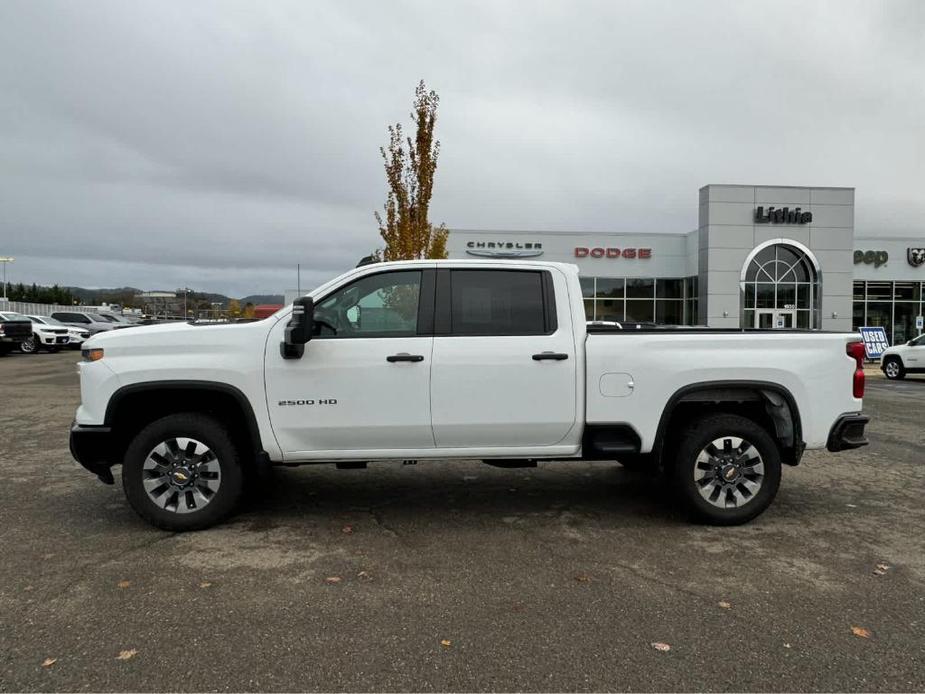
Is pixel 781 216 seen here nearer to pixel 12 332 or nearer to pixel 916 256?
pixel 916 256

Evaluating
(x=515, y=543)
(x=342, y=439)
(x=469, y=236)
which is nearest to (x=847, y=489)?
(x=515, y=543)

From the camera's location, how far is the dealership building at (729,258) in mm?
28359

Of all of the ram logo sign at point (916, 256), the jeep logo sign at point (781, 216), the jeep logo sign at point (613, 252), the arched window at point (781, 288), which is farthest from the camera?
the ram logo sign at point (916, 256)

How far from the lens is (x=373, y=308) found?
4.96m

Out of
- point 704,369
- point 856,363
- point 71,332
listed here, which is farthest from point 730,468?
point 71,332

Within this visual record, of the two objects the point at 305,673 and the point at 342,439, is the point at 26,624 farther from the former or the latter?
the point at 342,439

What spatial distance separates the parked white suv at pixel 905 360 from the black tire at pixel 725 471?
Result: 17.0 meters

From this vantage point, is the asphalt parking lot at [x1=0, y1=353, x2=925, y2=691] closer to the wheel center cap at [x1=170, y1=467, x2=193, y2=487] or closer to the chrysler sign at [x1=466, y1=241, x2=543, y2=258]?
the wheel center cap at [x1=170, y1=467, x2=193, y2=487]

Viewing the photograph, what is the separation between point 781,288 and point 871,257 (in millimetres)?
6391

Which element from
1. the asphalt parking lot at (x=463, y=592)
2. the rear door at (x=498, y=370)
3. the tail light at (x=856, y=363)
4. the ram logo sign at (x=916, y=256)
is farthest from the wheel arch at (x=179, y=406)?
the ram logo sign at (x=916, y=256)

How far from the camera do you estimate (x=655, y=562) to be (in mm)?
4367

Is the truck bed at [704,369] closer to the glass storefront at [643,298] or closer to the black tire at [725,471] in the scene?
the black tire at [725,471]

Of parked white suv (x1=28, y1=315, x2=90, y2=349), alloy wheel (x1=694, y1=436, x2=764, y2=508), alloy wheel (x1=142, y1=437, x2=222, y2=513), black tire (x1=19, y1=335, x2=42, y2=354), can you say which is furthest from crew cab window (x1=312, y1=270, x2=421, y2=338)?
parked white suv (x1=28, y1=315, x2=90, y2=349)

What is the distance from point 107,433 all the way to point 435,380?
2.38 metres
